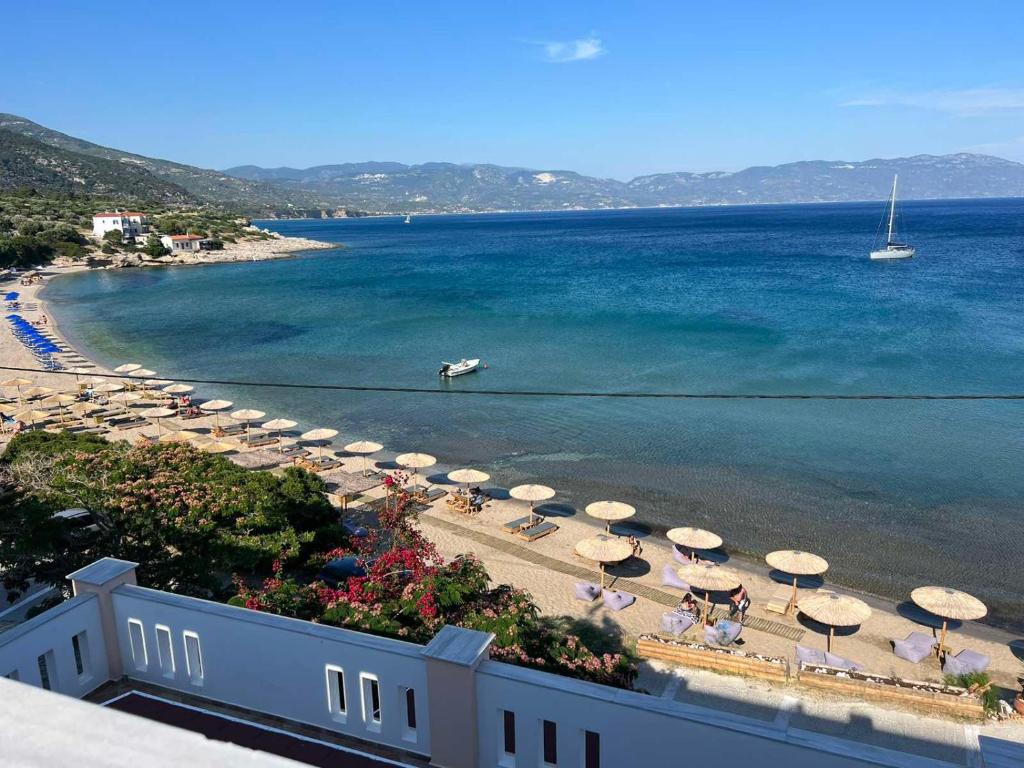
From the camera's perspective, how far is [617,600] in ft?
46.5

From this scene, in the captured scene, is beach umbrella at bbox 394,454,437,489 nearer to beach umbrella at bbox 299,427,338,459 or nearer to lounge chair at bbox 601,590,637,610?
beach umbrella at bbox 299,427,338,459

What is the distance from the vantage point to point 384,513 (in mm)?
13102

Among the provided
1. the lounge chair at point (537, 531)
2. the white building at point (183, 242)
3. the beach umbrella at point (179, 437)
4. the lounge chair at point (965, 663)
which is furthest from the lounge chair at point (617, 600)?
the white building at point (183, 242)

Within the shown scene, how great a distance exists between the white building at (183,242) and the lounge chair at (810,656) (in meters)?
→ 98.9

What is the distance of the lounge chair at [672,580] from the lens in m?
15.0

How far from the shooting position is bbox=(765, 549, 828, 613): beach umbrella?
14156 millimetres

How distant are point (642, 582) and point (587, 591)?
1644mm

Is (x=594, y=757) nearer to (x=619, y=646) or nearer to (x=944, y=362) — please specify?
(x=619, y=646)

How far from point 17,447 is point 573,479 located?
13783 mm

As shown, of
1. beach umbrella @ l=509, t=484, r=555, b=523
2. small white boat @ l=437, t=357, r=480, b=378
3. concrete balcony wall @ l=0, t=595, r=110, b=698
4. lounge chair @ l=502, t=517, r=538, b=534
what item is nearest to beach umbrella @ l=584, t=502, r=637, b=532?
beach umbrella @ l=509, t=484, r=555, b=523

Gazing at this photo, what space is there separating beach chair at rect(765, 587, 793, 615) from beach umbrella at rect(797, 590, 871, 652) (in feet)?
4.14

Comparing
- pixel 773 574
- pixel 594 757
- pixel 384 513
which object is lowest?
pixel 773 574

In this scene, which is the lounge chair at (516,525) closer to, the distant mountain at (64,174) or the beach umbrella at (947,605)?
the beach umbrella at (947,605)

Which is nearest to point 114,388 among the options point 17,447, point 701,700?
point 17,447
